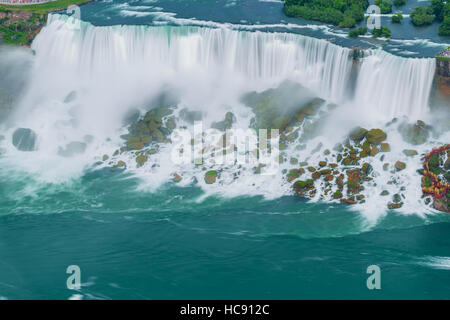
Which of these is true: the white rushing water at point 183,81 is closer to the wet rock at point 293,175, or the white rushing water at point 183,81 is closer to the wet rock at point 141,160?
the wet rock at point 141,160

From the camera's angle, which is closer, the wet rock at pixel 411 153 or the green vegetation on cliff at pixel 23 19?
the wet rock at pixel 411 153

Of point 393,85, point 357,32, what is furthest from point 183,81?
point 393,85

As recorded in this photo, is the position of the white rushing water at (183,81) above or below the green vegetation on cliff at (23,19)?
below

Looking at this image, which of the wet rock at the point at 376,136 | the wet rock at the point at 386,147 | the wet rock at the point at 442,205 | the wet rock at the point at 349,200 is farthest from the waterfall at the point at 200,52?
the wet rock at the point at 442,205

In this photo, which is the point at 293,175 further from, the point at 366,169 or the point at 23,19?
the point at 23,19

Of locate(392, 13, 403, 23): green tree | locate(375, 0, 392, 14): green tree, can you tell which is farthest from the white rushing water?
locate(375, 0, 392, 14): green tree

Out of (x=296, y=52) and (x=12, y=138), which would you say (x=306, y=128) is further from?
(x=12, y=138)
